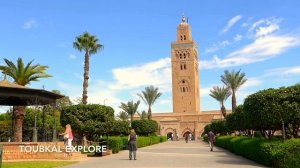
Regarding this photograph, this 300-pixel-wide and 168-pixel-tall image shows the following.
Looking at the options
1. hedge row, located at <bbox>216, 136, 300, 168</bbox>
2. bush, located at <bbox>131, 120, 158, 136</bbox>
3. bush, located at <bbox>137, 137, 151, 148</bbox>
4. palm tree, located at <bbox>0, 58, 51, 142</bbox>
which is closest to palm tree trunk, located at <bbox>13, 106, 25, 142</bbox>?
palm tree, located at <bbox>0, 58, 51, 142</bbox>

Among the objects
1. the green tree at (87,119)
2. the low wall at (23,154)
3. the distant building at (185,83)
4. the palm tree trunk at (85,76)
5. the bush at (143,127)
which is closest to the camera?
the low wall at (23,154)

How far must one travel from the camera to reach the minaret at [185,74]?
9981cm

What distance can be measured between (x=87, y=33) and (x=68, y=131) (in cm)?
2049

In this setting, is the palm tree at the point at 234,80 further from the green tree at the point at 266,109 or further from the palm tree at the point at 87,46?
the green tree at the point at 266,109

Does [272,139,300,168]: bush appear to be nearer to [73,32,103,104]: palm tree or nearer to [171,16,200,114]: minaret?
[73,32,103,104]: palm tree

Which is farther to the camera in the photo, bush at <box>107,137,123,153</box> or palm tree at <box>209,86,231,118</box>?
palm tree at <box>209,86,231,118</box>

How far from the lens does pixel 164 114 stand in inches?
3883

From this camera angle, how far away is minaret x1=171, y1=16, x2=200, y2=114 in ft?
327

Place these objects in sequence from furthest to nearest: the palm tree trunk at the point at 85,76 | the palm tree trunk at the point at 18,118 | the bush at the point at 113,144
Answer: the palm tree trunk at the point at 85,76
the palm tree trunk at the point at 18,118
the bush at the point at 113,144

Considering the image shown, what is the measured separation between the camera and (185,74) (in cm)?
10200

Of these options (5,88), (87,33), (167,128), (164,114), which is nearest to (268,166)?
(5,88)

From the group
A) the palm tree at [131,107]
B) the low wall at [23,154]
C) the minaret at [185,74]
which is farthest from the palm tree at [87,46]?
the minaret at [185,74]

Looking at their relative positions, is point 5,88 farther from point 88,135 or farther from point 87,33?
point 87,33

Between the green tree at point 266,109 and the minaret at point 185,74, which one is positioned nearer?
the green tree at point 266,109
